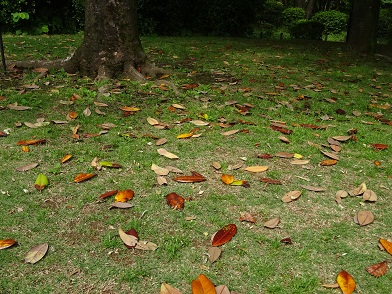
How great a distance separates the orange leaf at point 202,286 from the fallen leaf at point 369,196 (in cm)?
130

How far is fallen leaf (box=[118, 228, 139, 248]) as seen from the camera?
210 centimetres

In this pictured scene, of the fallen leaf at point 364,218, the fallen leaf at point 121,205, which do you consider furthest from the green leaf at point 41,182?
the fallen leaf at point 364,218

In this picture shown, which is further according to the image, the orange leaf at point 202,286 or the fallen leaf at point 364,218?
the fallen leaf at point 364,218

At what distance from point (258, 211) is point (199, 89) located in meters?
2.54

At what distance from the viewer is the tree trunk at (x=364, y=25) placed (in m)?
7.89

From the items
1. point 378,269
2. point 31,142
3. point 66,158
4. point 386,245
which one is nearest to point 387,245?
point 386,245

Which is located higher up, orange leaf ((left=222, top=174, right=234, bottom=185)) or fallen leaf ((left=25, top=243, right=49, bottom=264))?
orange leaf ((left=222, top=174, right=234, bottom=185))

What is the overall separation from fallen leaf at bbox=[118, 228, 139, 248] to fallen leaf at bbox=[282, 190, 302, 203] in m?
0.99

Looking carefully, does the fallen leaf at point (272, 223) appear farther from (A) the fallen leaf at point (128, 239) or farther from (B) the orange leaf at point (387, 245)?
(A) the fallen leaf at point (128, 239)

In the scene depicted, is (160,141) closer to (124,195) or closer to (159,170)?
(159,170)

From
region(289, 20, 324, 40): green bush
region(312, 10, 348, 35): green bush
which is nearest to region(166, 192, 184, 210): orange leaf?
region(289, 20, 324, 40): green bush

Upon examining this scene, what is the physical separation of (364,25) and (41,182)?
7449mm

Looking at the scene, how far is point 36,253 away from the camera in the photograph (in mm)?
2016

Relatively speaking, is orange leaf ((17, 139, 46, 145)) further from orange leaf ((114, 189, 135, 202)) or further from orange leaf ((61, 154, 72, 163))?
orange leaf ((114, 189, 135, 202))
